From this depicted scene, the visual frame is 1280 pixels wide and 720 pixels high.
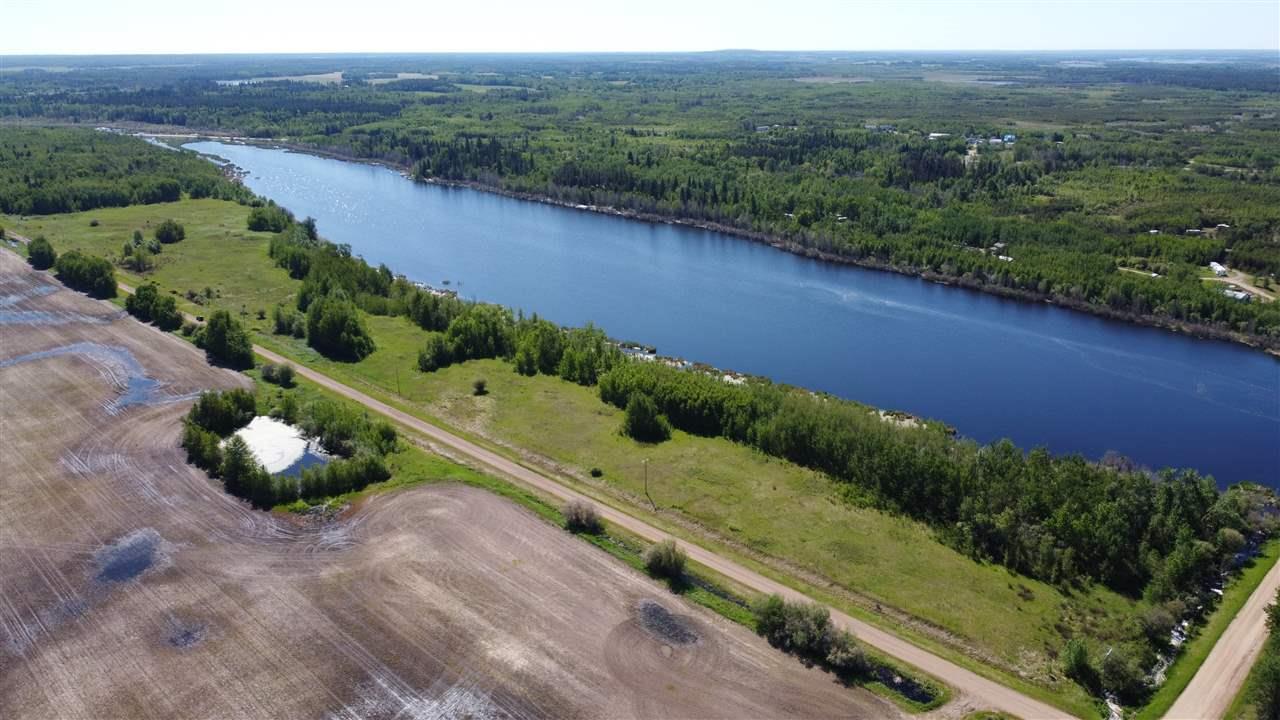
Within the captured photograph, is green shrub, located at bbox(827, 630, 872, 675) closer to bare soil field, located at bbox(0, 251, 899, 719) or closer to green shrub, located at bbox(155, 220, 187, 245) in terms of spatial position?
bare soil field, located at bbox(0, 251, 899, 719)

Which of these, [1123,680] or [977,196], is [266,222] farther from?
[1123,680]

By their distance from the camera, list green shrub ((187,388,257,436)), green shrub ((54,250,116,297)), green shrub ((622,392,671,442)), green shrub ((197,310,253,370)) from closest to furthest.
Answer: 1. green shrub ((187,388,257,436))
2. green shrub ((622,392,671,442))
3. green shrub ((197,310,253,370))
4. green shrub ((54,250,116,297))

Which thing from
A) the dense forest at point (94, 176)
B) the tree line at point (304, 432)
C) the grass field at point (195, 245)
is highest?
the dense forest at point (94, 176)

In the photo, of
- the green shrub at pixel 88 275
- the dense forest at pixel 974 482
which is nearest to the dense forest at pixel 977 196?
the dense forest at pixel 974 482

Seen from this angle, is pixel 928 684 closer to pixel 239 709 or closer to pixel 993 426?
pixel 239 709

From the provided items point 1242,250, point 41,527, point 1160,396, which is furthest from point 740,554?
point 1242,250

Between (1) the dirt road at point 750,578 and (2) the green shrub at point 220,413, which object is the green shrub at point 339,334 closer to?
(1) the dirt road at point 750,578

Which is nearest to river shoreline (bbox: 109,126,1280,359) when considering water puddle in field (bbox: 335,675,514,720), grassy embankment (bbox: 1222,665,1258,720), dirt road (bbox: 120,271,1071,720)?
grassy embankment (bbox: 1222,665,1258,720)
